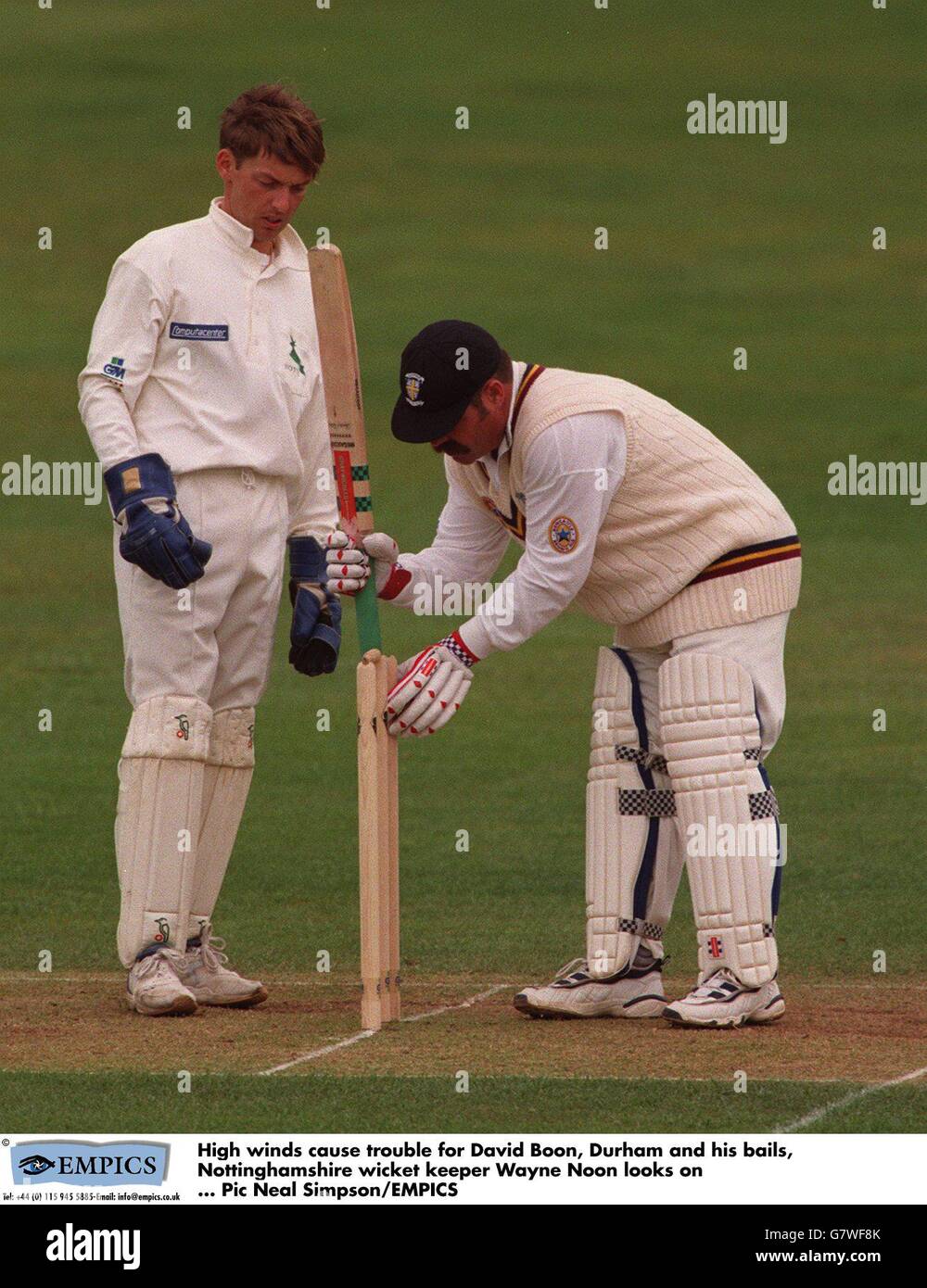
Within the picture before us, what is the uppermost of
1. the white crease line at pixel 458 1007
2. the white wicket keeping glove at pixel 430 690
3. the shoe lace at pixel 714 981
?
the white wicket keeping glove at pixel 430 690

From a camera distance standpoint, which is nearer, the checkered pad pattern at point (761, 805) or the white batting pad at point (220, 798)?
the checkered pad pattern at point (761, 805)

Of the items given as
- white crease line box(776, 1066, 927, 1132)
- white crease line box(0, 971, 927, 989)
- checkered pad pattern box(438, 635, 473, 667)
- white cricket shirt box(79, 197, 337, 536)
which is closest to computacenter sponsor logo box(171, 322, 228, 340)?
white cricket shirt box(79, 197, 337, 536)

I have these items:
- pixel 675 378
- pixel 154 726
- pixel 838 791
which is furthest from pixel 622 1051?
pixel 675 378

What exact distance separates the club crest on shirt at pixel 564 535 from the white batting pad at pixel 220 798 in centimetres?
121

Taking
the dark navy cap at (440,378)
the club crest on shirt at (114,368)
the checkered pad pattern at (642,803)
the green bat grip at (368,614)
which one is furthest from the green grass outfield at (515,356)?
the club crest on shirt at (114,368)

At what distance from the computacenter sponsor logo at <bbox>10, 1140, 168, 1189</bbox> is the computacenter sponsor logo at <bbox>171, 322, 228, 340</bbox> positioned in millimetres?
2697

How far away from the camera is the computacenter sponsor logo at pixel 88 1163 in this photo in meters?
5.62

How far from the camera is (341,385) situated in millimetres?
7426

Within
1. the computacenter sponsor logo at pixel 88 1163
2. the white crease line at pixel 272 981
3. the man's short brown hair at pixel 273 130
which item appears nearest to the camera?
the computacenter sponsor logo at pixel 88 1163

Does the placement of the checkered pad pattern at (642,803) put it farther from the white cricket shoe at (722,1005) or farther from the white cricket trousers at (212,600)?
the white cricket trousers at (212,600)

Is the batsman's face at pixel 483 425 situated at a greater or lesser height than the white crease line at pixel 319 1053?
greater

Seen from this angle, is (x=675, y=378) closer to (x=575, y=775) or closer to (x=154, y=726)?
(x=575, y=775)

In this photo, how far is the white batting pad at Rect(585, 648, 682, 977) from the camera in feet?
24.8

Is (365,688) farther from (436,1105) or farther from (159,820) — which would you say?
(436,1105)
